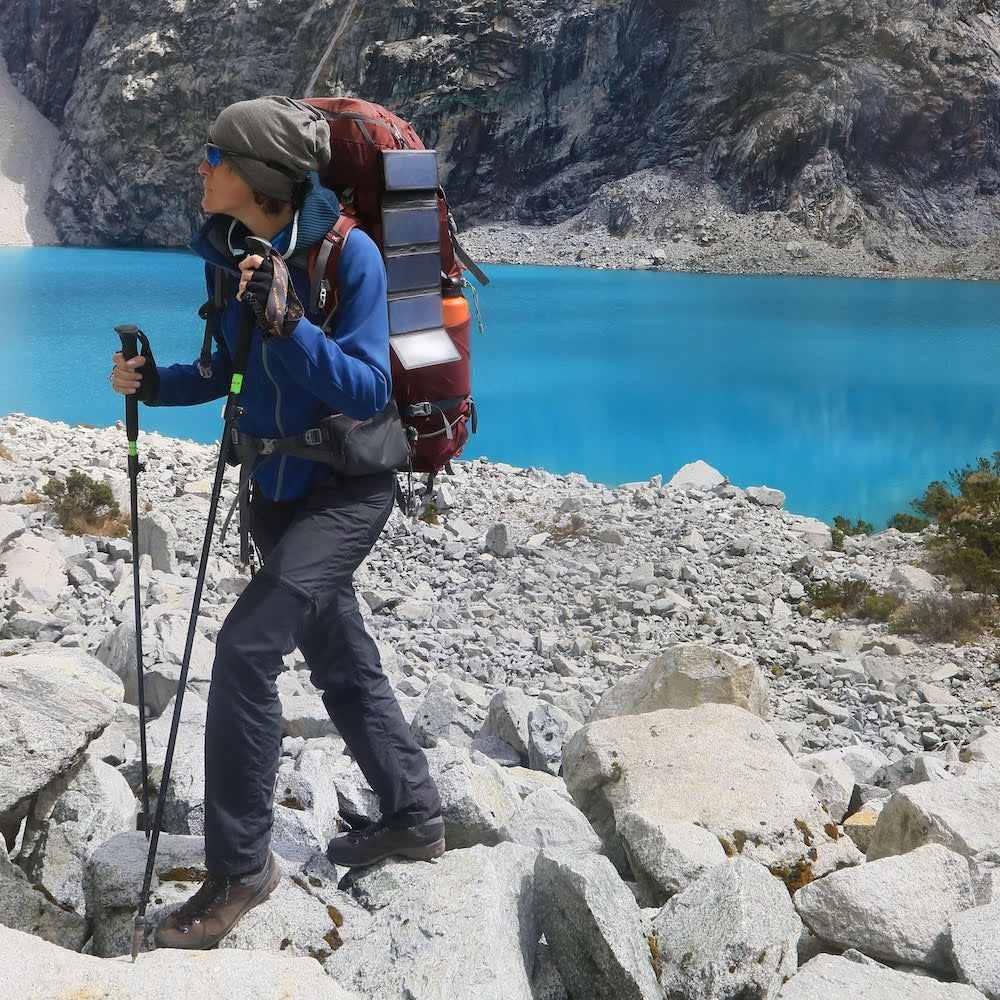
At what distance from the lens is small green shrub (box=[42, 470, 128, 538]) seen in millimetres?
9562

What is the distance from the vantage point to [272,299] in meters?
2.58

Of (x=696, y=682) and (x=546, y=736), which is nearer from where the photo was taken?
(x=546, y=736)

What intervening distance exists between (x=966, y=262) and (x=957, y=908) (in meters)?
62.4

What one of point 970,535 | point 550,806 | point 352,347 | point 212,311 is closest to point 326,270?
point 352,347

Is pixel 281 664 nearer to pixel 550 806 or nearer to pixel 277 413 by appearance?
pixel 277 413

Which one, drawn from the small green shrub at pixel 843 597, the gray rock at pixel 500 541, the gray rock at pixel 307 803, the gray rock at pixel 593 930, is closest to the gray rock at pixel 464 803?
the gray rock at pixel 307 803

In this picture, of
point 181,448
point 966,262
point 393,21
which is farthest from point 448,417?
point 393,21

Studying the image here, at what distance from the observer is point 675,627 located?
8.49 meters

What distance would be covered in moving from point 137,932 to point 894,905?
223cm

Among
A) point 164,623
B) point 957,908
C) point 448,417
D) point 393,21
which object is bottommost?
point 164,623

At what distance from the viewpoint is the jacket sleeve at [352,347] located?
2658 mm

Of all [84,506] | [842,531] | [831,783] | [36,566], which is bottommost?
[842,531]

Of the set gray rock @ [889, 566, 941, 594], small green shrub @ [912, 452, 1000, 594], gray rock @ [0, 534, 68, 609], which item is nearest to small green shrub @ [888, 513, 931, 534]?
small green shrub @ [912, 452, 1000, 594]

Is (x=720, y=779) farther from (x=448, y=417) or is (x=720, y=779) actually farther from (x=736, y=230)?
(x=736, y=230)
